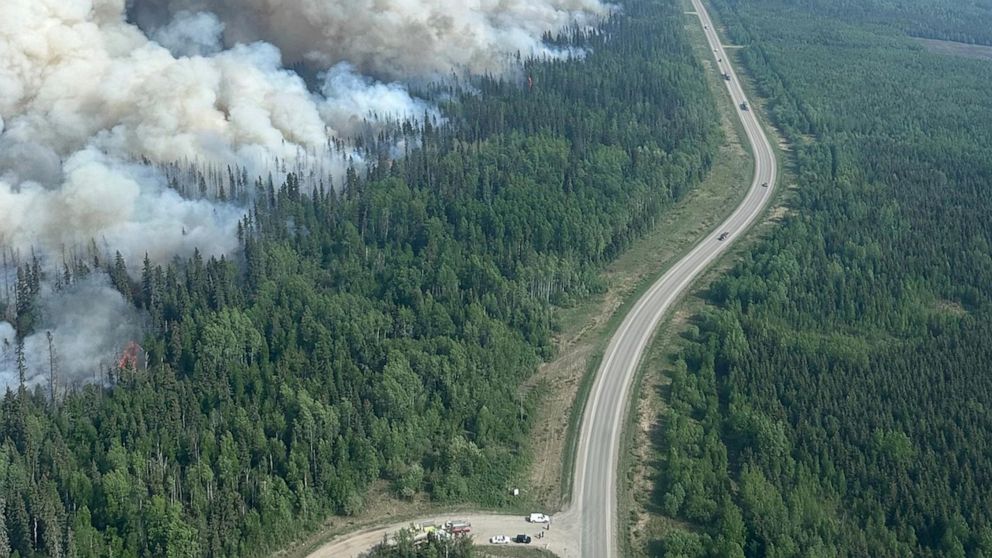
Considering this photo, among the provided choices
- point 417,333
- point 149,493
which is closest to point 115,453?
point 149,493

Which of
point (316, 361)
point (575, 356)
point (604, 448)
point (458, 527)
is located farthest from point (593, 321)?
point (458, 527)

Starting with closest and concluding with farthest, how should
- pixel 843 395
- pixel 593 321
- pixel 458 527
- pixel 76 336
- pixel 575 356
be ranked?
1. pixel 458 527
2. pixel 843 395
3. pixel 76 336
4. pixel 575 356
5. pixel 593 321

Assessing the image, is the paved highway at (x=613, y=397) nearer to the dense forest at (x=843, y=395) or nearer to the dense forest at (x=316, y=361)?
the dense forest at (x=843, y=395)

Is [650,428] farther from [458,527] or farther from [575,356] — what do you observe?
[458,527]

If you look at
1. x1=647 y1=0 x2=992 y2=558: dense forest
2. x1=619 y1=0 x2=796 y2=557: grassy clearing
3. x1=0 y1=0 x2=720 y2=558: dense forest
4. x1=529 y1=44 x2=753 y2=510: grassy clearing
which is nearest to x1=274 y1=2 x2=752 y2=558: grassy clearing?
x1=529 y1=44 x2=753 y2=510: grassy clearing

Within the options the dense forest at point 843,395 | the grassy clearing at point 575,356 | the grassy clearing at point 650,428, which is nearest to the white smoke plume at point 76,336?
the grassy clearing at point 575,356

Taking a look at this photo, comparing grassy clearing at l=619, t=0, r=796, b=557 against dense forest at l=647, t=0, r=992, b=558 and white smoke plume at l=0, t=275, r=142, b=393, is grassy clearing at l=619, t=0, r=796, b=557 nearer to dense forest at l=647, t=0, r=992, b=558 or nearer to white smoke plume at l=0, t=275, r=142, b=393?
dense forest at l=647, t=0, r=992, b=558

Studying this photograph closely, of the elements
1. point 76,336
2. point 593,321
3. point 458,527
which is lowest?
point 458,527
